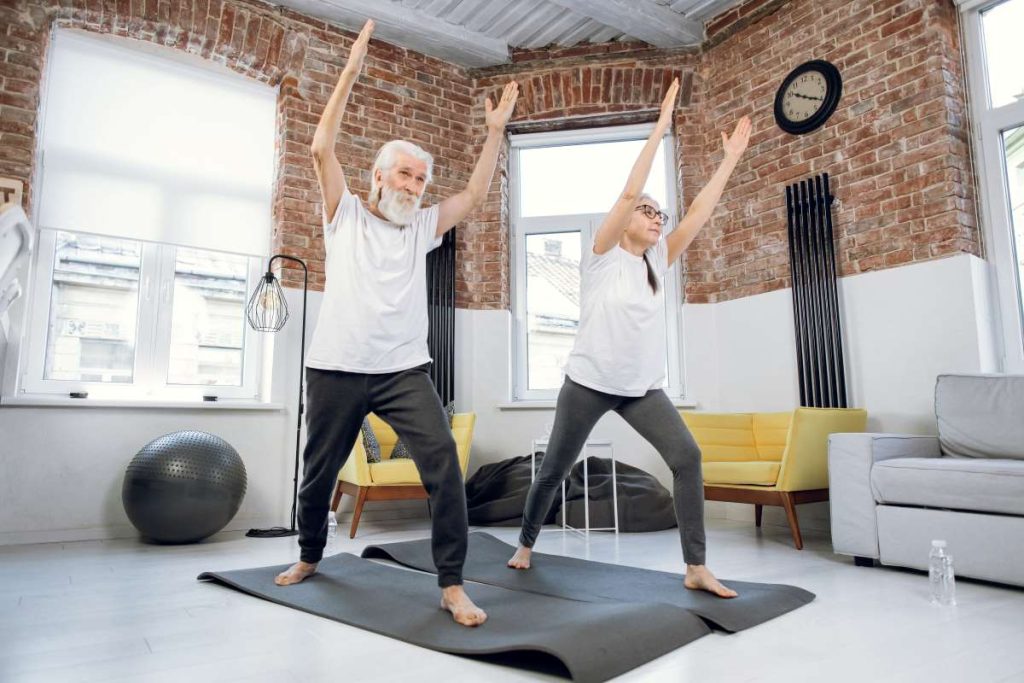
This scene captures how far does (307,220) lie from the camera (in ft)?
15.8

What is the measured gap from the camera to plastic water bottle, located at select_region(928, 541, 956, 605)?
2.31 m

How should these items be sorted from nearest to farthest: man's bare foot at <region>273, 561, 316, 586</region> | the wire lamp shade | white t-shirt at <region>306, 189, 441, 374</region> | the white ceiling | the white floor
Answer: the white floor
white t-shirt at <region>306, 189, 441, 374</region>
man's bare foot at <region>273, 561, 316, 586</region>
the wire lamp shade
the white ceiling

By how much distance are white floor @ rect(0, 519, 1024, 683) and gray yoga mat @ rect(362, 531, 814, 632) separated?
7 cm

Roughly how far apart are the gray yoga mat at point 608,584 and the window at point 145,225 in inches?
85.9

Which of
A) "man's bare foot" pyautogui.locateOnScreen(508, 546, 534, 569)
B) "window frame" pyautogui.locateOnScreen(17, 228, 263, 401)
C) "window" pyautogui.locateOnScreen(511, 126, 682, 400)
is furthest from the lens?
"window" pyautogui.locateOnScreen(511, 126, 682, 400)

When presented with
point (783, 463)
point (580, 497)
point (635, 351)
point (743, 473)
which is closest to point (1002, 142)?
point (783, 463)

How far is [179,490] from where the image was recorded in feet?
11.6

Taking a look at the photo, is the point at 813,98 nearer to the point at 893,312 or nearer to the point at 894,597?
the point at 893,312

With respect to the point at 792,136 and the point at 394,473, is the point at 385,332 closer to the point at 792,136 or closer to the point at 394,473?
the point at 394,473

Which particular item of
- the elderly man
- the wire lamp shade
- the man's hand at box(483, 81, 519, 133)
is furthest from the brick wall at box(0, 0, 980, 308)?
the man's hand at box(483, 81, 519, 133)

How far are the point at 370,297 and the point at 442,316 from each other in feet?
10.1

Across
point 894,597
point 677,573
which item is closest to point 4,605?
point 677,573

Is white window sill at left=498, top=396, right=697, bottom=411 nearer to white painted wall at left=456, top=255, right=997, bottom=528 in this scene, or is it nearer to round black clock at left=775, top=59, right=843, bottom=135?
white painted wall at left=456, top=255, right=997, bottom=528

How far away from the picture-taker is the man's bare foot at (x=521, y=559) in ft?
9.09
